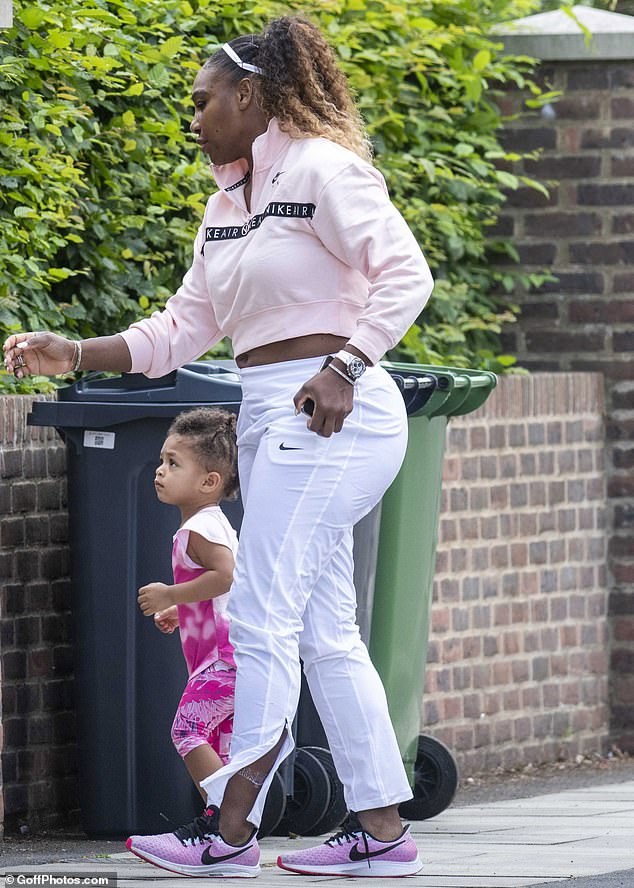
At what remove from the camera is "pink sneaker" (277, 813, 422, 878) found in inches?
174

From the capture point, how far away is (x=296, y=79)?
4.52 m

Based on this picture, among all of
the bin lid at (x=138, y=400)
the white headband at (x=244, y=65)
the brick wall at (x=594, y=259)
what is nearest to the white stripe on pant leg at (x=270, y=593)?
the white headband at (x=244, y=65)

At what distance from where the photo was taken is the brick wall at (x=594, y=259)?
8.37 metres

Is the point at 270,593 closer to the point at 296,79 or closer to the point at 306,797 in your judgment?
the point at 296,79

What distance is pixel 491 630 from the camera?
7.68 meters

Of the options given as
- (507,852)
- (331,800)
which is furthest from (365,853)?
(331,800)

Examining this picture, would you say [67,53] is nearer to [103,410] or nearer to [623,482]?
[103,410]

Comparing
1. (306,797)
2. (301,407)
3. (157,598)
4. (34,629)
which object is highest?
(301,407)

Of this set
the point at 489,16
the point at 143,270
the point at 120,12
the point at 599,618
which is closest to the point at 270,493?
the point at 143,270

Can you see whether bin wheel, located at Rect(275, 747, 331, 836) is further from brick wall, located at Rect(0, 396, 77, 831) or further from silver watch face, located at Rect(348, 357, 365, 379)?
silver watch face, located at Rect(348, 357, 365, 379)

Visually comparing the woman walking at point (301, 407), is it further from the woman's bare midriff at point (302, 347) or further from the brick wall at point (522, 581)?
the brick wall at point (522, 581)

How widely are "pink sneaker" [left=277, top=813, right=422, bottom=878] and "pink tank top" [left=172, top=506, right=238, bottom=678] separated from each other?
2.08 ft

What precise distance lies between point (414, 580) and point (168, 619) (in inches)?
48.4

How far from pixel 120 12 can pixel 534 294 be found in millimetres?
2447
